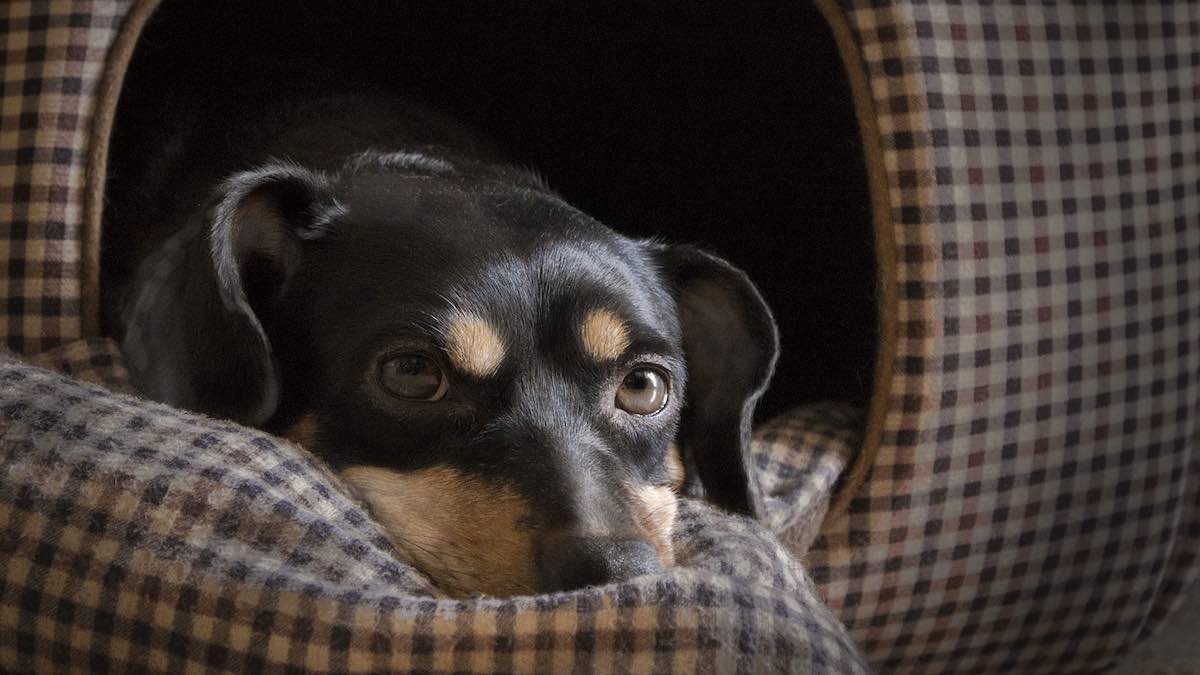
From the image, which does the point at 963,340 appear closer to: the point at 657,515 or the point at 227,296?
the point at 657,515

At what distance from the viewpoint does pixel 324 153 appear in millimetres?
1869

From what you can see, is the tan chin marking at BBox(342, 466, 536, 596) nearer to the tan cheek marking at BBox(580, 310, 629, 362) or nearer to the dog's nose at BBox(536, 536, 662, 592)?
the dog's nose at BBox(536, 536, 662, 592)

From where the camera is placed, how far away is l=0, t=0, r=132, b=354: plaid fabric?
1.60 m

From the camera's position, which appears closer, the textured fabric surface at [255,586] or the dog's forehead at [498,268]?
the textured fabric surface at [255,586]

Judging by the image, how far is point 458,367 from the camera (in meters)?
1.36

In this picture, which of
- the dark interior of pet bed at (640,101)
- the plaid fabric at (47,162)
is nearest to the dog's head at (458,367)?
the plaid fabric at (47,162)

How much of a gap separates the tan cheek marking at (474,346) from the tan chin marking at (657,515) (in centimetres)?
21

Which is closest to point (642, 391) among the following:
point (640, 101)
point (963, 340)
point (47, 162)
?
point (963, 340)

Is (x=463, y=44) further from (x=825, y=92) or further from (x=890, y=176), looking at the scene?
(x=890, y=176)

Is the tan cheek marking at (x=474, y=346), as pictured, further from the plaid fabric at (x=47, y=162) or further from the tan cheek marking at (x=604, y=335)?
the plaid fabric at (x=47, y=162)

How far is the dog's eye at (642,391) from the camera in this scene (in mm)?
1492

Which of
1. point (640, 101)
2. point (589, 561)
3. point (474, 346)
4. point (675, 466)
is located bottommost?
point (675, 466)

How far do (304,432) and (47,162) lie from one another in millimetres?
571

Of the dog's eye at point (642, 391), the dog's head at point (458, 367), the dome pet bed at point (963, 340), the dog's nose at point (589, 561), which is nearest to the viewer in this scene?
the dog's nose at point (589, 561)
